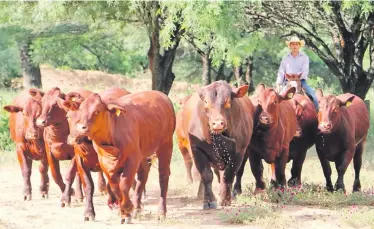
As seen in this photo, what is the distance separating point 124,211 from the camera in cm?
991

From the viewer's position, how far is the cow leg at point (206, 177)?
37.0 ft

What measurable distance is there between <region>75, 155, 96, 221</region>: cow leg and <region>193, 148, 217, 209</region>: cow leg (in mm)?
1568

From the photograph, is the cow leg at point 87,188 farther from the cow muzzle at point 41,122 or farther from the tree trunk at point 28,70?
the tree trunk at point 28,70

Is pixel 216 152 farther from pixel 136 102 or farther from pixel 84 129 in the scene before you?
pixel 84 129

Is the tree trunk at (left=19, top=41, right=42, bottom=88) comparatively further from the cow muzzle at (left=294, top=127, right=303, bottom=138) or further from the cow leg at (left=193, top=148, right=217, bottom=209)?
the cow leg at (left=193, top=148, right=217, bottom=209)

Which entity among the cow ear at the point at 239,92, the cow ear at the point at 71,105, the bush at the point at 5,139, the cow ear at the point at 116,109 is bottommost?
the bush at the point at 5,139

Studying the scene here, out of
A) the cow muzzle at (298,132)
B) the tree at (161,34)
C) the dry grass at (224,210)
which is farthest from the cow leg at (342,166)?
the tree at (161,34)

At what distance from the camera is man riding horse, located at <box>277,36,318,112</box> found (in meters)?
13.9

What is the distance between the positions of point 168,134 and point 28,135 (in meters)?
2.20

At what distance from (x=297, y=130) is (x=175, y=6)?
6.40 meters

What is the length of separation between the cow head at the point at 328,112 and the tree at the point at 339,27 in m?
7.22

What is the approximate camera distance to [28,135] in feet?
39.7

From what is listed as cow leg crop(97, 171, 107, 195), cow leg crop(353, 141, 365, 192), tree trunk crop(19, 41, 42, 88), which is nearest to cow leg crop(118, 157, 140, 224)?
cow leg crop(97, 171, 107, 195)

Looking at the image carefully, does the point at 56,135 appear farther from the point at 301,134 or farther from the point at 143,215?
the point at 301,134
